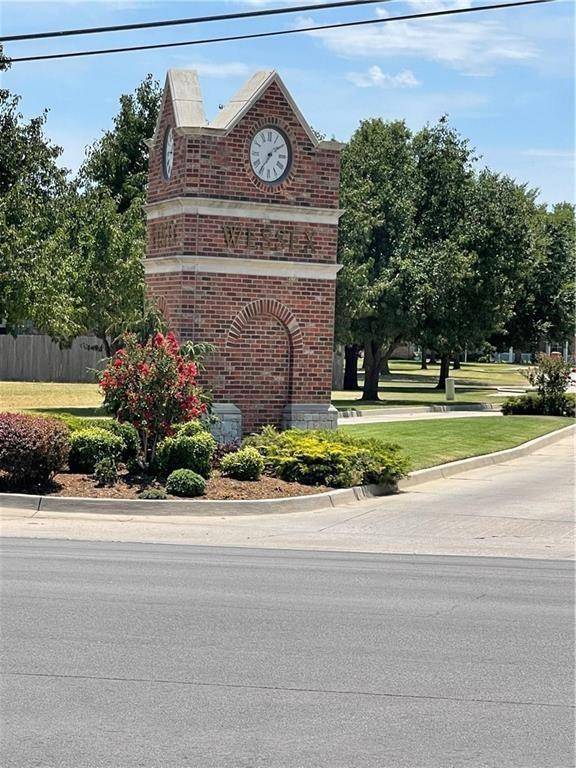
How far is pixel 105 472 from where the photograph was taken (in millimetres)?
17031

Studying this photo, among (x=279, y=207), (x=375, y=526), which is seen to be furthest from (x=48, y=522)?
(x=279, y=207)

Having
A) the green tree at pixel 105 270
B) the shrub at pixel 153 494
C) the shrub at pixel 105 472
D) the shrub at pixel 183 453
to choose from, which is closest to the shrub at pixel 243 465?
the shrub at pixel 183 453

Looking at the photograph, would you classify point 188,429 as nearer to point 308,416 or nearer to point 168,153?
point 308,416

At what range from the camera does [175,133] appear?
21547 mm

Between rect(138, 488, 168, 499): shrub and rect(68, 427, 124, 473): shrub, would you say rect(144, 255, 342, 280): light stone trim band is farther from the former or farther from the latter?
rect(138, 488, 168, 499): shrub

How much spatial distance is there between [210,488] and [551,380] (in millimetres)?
22737

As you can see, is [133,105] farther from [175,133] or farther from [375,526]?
[375,526]

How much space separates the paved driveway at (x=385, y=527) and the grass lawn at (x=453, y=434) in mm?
3796

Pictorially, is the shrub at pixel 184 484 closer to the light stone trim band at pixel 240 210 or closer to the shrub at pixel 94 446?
the shrub at pixel 94 446

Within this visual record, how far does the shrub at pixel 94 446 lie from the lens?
57.1 ft

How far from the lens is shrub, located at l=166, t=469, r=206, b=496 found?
55.2ft

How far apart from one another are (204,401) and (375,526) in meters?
5.56

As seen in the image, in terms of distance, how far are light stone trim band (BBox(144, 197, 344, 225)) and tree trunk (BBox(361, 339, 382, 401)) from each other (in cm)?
2568

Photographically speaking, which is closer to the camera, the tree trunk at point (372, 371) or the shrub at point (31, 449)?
the shrub at point (31, 449)
